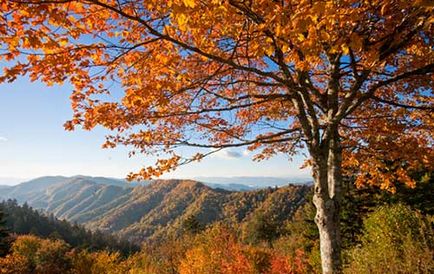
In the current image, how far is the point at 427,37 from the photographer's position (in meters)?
6.33

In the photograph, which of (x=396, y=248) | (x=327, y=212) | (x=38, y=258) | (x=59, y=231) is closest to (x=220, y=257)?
(x=396, y=248)

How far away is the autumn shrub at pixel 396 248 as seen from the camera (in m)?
5.56

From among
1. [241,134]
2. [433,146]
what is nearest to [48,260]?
[241,134]

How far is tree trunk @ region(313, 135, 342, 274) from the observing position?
6305mm

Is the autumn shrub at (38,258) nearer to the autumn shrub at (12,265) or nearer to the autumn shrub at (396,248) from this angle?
the autumn shrub at (12,265)

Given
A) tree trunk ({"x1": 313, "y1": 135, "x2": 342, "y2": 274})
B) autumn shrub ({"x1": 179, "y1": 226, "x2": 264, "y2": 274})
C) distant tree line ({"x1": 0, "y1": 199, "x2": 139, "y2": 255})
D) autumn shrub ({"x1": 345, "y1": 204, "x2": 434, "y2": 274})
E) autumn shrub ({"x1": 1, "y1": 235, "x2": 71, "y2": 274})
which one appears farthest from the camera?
distant tree line ({"x1": 0, "y1": 199, "x2": 139, "y2": 255})

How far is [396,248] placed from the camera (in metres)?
8.21

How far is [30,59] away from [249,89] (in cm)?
503

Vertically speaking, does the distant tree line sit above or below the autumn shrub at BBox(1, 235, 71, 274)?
below

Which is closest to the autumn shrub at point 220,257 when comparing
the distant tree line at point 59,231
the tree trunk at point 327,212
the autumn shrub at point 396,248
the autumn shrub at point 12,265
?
the autumn shrub at point 396,248

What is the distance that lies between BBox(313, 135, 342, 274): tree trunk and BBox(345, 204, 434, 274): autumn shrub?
329 mm

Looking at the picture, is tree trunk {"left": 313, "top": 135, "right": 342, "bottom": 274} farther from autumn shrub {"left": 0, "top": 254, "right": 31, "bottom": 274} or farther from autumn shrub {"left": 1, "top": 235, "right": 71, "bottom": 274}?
autumn shrub {"left": 1, "top": 235, "right": 71, "bottom": 274}

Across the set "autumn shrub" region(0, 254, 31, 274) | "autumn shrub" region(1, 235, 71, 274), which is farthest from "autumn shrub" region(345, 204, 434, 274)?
"autumn shrub" region(1, 235, 71, 274)

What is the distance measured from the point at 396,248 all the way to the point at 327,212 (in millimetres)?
2993
